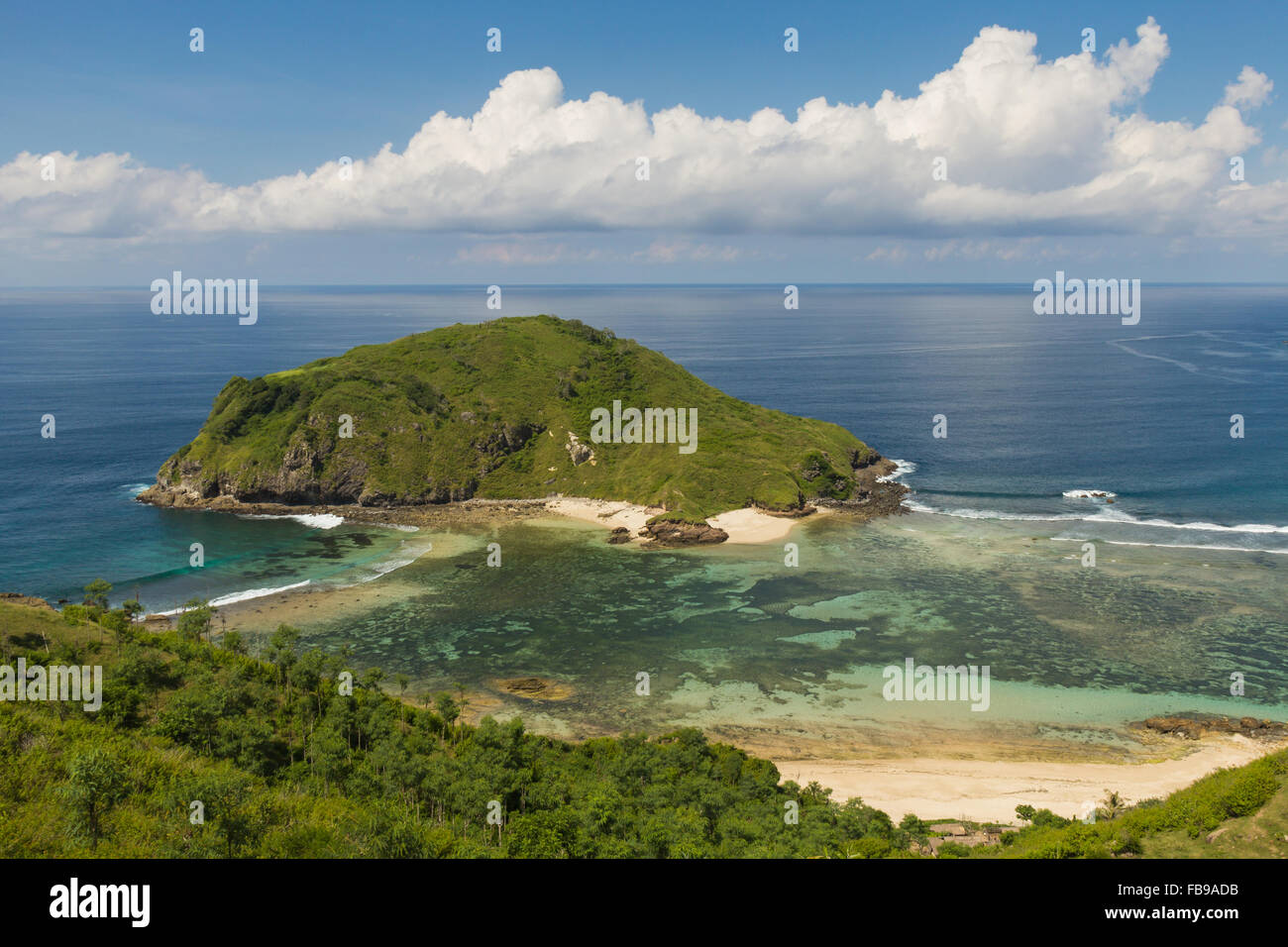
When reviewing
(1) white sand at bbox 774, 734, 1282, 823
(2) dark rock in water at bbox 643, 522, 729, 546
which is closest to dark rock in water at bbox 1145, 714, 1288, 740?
(1) white sand at bbox 774, 734, 1282, 823

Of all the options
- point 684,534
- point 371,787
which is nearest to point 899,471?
point 684,534

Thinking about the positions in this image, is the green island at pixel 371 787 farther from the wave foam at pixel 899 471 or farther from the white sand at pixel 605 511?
the wave foam at pixel 899 471

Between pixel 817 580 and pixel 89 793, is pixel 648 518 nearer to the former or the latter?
pixel 817 580

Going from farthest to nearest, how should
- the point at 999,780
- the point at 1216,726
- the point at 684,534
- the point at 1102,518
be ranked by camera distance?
1. the point at 1102,518
2. the point at 684,534
3. the point at 1216,726
4. the point at 999,780

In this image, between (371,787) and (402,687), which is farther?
(402,687)

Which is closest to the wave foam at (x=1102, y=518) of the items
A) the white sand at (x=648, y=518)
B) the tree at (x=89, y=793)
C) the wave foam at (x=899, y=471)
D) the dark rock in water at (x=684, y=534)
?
the wave foam at (x=899, y=471)

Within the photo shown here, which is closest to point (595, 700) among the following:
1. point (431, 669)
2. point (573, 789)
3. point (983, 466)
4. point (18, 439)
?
point (431, 669)

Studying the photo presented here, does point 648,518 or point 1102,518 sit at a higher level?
point 1102,518

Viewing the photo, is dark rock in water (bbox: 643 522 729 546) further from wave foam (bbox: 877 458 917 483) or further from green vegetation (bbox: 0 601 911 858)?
green vegetation (bbox: 0 601 911 858)
